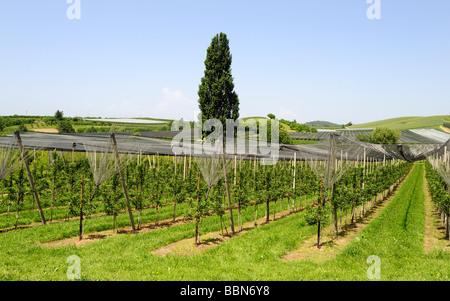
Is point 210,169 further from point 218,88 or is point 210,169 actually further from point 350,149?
point 218,88

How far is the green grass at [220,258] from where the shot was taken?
7180 mm

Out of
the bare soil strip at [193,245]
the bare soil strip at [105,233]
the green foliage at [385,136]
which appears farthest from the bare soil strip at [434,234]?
the green foliage at [385,136]

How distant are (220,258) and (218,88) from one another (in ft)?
96.1

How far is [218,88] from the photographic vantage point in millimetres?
36000

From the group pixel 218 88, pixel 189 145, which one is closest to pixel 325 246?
pixel 189 145

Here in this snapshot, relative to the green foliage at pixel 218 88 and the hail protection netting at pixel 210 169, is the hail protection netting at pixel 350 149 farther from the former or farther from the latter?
the green foliage at pixel 218 88

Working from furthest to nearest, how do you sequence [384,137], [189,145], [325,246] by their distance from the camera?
1. [384,137]
2. [189,145]
3. [325,246]

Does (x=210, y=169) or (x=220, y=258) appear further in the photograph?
(x=210, y=169)

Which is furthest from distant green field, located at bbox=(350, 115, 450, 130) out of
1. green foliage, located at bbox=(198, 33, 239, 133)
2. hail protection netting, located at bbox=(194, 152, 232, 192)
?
hail protection netting, located at bbox=(194, 152, 232, 192)

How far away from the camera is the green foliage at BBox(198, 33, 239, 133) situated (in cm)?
3616

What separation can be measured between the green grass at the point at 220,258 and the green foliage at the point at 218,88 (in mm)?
24897
